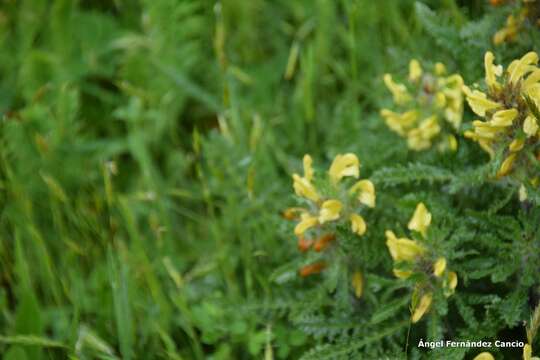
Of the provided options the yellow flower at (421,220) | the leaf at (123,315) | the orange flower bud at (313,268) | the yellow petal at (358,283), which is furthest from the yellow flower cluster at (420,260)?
the leaf at (123,315)

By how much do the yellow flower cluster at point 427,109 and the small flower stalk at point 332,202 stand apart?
0.29 meters

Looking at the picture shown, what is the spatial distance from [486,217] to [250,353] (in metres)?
0.90

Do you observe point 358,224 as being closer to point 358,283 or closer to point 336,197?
point 336,197

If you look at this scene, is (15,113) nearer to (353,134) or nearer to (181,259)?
(181,259)

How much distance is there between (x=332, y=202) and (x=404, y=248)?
0.81 ft

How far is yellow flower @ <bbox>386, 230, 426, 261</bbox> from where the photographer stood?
1.79 m

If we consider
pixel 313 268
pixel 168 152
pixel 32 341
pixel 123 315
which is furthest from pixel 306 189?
pixel 168 152

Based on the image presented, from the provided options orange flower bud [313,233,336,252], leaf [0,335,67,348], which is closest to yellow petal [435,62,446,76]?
orange flower bud [313,233,336,252]

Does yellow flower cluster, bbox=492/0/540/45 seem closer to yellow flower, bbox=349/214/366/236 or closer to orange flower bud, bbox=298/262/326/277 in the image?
yellow flower, bbox=349/214/366/236

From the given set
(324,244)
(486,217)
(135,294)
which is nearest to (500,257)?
(486,217)

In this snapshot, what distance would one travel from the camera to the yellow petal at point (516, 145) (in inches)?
69.6

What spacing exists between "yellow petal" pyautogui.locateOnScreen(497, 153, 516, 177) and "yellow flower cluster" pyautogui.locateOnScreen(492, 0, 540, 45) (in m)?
0.47

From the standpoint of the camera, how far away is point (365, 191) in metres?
1.98

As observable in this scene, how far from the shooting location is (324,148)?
2.74 m
